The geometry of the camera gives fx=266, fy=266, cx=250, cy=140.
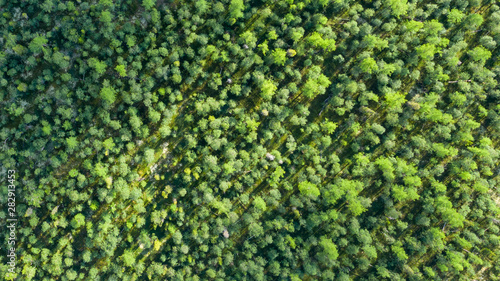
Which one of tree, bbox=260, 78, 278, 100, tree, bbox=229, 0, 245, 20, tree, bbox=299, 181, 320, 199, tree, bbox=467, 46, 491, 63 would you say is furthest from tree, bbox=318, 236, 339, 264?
tree, bbox=467, 46, 491, 63

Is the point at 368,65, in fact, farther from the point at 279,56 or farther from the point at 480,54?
the point at 480,54

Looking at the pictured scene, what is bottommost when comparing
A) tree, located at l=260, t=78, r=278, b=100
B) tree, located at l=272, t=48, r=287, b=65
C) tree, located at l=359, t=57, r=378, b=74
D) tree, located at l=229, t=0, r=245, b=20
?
tree, located at l=260, t=78, r=278, b=100

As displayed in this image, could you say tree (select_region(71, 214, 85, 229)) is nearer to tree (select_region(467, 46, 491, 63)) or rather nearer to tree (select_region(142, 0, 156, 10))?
tree (select_region(142, 0, 156, 10))

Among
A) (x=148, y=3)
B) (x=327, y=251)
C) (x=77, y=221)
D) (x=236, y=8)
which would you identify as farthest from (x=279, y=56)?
(x=77, y=221)

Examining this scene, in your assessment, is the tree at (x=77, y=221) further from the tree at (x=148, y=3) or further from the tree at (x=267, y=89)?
the tree at (x=267, y=89)

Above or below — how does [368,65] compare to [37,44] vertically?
above

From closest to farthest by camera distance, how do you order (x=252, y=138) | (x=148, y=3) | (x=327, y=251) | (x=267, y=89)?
(x=148, y=3), (x=267, y=89), (x=252, y=138), (x=327, y=251)

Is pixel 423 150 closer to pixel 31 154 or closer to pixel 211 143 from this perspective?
pixel 211 143

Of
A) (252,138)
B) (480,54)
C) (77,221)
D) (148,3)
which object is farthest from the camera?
(480,54)

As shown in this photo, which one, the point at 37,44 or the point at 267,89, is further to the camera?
the point at 267,89

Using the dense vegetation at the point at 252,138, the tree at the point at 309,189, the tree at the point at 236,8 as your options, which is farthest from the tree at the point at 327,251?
the tree at the point at 236,8
